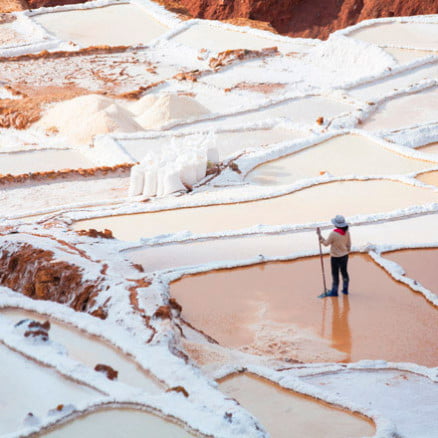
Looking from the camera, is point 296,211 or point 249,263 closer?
point 249,263

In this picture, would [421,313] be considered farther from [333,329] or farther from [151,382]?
[151,382]

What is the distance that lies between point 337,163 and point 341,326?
4562 mm

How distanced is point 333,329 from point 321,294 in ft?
1.44

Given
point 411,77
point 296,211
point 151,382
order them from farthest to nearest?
point 411,77 → point 296,211 → point 151,382

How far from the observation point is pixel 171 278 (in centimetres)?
536

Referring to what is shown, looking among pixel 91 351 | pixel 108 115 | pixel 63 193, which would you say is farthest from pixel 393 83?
pixel 91 351

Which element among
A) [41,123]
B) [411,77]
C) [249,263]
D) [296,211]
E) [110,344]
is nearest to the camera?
[110,344]

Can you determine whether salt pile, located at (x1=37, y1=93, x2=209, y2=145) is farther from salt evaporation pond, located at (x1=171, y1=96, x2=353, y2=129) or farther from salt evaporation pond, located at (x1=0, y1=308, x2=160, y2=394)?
salt evaporation pond, located at (x1=0, y1=308, x2=160, y2=394)

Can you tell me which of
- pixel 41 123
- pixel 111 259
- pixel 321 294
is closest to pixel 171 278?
pixel 111 259

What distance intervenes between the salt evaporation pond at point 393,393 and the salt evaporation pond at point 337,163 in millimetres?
4641

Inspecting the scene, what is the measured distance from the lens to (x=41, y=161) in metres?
10.2

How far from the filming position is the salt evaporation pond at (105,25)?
54.5 feet

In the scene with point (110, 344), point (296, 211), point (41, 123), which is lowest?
point (41, 123)

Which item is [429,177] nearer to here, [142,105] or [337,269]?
[337,269]
